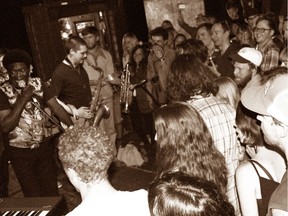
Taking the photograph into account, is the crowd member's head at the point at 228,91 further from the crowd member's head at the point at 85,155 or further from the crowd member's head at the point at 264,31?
the crowd member's head at the point at 264,31

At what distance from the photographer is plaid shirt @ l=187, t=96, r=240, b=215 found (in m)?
2.80

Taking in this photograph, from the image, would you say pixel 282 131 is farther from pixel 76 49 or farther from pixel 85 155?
pixel 76 49

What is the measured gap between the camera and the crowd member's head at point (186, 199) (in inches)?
54.7

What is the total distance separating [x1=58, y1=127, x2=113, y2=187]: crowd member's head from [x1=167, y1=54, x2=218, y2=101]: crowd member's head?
3.79 feet

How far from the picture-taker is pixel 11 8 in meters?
5.86

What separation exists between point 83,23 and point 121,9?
4.92 feet

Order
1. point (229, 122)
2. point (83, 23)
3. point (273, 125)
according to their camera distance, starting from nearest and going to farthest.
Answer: point (273, 125) → point (229, 122) → point (83, 23)

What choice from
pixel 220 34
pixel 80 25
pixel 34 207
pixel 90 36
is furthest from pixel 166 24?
pixel 34 207

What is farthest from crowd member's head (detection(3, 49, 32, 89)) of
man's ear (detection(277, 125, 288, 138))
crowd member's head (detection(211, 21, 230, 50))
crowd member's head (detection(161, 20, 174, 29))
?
crowd member's head (detection(161, 20, 174, 29))

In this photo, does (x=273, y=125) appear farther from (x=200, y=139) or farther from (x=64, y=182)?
(x=64, y=182)

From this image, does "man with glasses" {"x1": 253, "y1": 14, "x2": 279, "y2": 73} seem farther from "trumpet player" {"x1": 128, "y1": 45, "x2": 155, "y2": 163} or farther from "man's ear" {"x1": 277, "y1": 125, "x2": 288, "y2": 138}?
"man's ear" {"x1": 277, "y1": 125, "x2": 288, "y2": 138}

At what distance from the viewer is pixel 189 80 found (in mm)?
3018

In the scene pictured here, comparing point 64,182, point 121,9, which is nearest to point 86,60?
point 64,182

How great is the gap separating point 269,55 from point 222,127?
2366 millimetres
